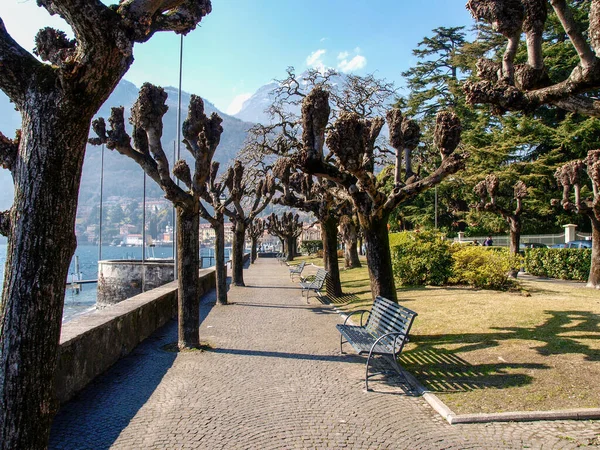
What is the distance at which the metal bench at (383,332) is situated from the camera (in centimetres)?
620

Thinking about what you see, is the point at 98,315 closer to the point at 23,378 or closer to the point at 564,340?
the point at 23,378

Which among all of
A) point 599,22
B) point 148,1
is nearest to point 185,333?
point 148,1

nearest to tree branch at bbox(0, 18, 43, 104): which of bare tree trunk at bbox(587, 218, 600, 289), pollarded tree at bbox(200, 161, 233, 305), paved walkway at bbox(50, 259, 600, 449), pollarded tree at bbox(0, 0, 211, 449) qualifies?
pollarded tree at bbox(0, 0, 211, 449)

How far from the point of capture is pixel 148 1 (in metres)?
3.51

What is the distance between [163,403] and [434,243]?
476 inches

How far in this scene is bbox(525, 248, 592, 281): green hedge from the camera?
60.6 ft

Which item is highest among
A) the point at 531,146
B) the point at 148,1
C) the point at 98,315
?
the point at 531,146

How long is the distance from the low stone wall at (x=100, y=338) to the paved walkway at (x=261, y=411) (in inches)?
7.5

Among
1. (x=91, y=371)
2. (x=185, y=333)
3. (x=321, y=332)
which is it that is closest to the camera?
(x=91, y=371)

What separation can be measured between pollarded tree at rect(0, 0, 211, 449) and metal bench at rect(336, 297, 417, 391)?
382cm

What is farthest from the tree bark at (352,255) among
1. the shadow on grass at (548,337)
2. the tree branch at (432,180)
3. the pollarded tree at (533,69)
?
the pollarded tree at (533,69)

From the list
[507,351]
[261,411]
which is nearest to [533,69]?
[507,351]

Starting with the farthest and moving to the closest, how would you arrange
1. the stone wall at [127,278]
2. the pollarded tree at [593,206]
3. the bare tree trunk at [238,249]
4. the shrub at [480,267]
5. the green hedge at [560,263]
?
the stone wall at [127,278], the green hedge at [560,263], the bare tree trunk at [238,249], the shrub at [480,267], the pollarded tree at [593,206]

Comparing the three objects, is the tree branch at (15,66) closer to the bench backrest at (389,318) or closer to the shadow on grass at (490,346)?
the bench backrest at (389,318)
